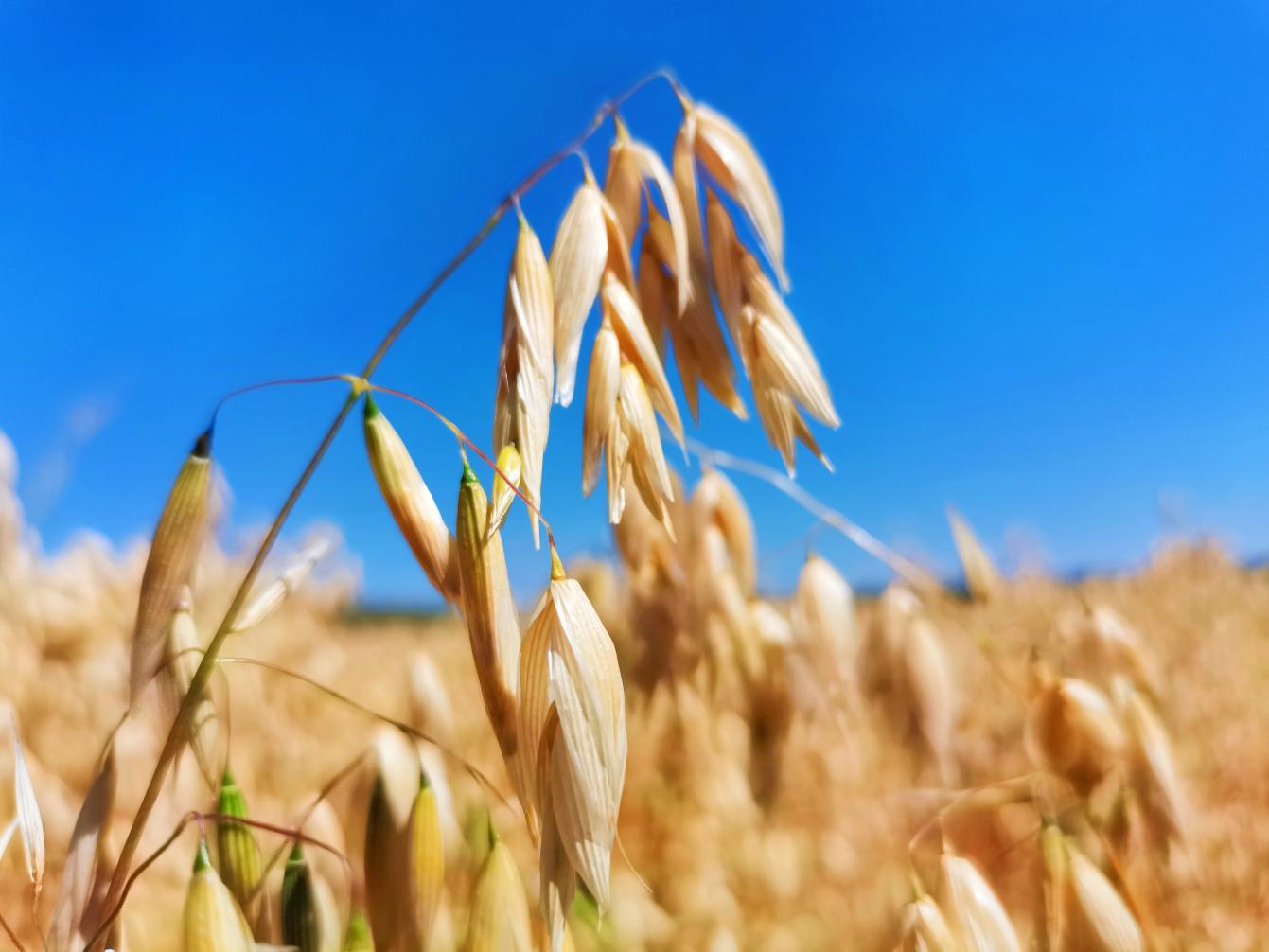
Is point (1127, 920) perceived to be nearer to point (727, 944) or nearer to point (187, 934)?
point (727, 944)

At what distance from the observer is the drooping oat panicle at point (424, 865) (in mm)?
302

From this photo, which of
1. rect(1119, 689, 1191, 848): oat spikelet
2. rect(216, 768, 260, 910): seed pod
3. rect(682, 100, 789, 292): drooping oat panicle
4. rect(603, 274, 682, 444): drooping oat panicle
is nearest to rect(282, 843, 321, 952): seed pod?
rect(216, 768, 260, 910): seed pod

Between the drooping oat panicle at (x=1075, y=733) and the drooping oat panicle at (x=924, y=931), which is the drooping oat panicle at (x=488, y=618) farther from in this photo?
the drooping oat panicle at (x=1075, y=733)

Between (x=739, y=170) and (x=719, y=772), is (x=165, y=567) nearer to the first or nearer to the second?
(x=739, y=170)

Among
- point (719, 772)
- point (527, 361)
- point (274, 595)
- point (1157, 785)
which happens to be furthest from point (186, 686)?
point (1157, 785)

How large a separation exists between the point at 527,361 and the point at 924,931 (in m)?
0.28

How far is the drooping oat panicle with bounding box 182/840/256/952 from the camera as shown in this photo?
0.83ft

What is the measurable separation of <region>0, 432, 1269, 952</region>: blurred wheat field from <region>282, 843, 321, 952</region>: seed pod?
4 cm

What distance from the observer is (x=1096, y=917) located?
395 millimetres

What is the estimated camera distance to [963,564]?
2.08 feet

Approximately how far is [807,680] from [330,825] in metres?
0.32

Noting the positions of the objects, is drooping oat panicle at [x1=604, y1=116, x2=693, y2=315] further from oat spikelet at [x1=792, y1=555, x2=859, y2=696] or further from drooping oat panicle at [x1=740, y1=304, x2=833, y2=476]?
oat spikelet at [x1=792, y1=555, x2=859, y2=696]

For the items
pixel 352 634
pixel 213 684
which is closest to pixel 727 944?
pixel 213 684

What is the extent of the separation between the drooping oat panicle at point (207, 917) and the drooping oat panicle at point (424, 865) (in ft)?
0.19
